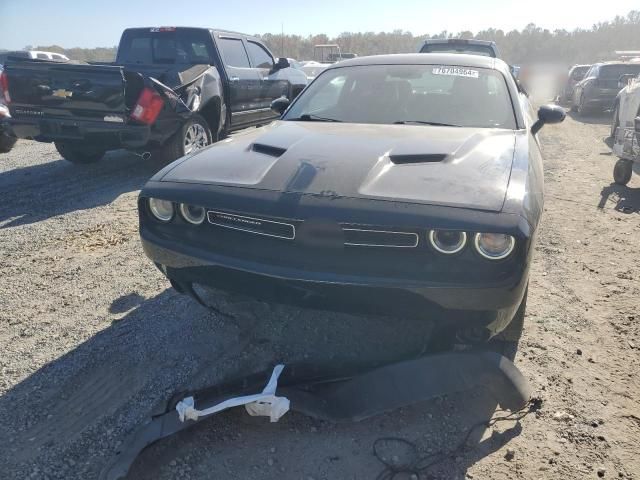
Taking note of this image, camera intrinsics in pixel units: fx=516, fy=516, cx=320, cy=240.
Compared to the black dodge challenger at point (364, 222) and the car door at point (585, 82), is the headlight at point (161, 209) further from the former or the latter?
the car door at point (585, 82)

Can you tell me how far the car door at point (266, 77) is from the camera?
28.1 feet

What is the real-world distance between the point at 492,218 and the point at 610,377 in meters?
1.40

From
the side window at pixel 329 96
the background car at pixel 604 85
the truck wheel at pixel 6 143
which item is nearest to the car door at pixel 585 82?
the background car at pixel 604 85

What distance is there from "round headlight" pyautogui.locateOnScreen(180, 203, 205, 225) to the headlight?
0.09 metres

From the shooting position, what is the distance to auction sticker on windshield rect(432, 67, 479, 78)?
387 cm

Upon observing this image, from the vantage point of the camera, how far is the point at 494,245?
2.22 m

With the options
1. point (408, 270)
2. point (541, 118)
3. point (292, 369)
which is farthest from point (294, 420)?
point (541, 118)

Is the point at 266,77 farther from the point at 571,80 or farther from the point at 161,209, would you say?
the point at 571,80

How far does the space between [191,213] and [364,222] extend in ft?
3.30

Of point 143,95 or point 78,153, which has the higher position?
point 143,95

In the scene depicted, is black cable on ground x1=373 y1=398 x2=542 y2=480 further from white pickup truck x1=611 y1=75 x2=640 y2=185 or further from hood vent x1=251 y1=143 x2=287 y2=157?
white pickup truck x1=611 y1=75 x2=640 y2=185

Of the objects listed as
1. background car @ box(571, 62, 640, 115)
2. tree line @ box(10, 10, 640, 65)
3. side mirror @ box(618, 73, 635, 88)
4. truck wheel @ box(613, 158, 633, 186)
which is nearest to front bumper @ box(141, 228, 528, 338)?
truck wheel @ box(613, 158, 633, 186)

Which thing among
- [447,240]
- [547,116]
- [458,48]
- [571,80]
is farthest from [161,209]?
[571,80]

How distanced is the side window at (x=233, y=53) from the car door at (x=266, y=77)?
192 mm
